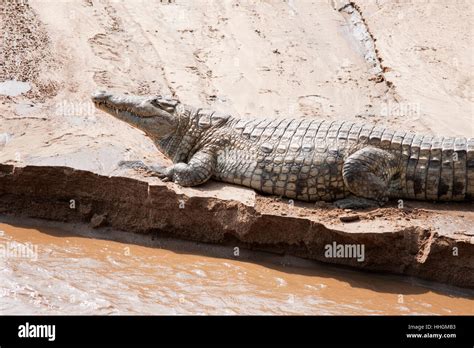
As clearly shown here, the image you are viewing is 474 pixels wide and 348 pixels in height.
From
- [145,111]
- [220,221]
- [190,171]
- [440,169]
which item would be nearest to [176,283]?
[220,221]

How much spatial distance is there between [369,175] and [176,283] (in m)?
2.39

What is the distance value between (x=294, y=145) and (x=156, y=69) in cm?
393

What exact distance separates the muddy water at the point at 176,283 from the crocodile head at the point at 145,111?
156 cm

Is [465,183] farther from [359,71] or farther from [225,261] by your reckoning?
[359,71]

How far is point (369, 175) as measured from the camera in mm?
7871

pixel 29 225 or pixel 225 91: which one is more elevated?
pixel 225 91

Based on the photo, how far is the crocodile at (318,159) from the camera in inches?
311

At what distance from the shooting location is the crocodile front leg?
330 inches

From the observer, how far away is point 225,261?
26.0ft
